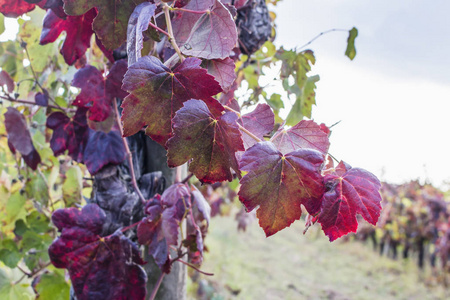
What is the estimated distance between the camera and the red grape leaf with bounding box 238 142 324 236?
545mm

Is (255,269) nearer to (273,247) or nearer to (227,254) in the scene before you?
(227,254)

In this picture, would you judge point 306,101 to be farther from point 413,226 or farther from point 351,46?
point 413,226

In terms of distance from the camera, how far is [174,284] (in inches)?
45.9

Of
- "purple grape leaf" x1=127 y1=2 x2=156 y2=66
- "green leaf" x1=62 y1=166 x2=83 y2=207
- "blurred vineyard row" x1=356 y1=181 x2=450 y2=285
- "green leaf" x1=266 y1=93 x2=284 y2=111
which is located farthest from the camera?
"blurred vineyard row" x1=356 y1=181 x2=450 y2=285

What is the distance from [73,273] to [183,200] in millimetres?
307

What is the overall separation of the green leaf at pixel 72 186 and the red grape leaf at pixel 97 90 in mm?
387

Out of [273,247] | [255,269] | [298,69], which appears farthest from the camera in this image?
[273,247]

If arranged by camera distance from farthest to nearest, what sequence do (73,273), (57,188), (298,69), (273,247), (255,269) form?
1. (273,247)
2. (255,269)
3. (57,188)
4. (298,69)
5. (73,273)

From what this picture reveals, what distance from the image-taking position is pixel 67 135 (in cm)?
113

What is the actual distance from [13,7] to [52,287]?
0.86 meters

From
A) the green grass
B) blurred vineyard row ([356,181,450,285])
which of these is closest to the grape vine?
the green grass

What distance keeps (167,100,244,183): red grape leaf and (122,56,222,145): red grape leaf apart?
5 cm

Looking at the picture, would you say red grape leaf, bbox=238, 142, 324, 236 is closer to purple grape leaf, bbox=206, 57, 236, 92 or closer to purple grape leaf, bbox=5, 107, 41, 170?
purple grape leaf, bbox=206, 57, 236, 92


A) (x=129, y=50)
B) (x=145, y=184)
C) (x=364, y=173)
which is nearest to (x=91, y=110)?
(x=145, y=184)
